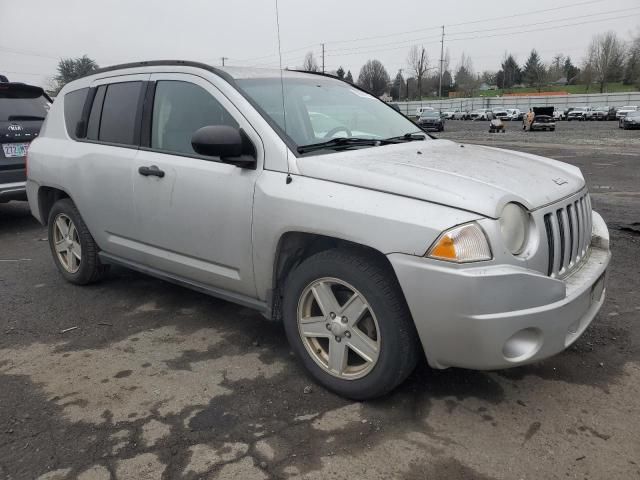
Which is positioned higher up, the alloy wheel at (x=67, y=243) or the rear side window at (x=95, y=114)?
the rear side window at (x=95, y=114)

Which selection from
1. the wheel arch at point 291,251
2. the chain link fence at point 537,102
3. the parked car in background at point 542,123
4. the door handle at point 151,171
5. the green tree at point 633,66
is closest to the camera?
the wheel arch at point 291,251

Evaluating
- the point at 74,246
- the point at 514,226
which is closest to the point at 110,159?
the point at 74,246

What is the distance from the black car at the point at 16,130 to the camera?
6848mm

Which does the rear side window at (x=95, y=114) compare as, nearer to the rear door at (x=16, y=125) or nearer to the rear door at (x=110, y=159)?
the rear door at (x=110, y=159)

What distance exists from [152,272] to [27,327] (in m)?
1.03

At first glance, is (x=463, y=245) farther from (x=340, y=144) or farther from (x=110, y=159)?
(x=110, y=159)

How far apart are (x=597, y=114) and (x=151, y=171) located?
58.4 metres

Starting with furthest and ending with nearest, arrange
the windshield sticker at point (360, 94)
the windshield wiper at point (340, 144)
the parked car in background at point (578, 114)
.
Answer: the parked car in background at point (578, 114)
the windshield sticker at point (360, 94)
the windshield wiper at point (340, 144)

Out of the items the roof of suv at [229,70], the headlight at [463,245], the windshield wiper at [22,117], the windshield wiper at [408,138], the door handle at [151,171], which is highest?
the roof of suv at [229,70]

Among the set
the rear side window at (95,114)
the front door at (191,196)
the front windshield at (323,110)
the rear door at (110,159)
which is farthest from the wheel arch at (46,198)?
the front windshield at (323,110)

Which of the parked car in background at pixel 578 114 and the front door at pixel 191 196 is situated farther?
the parked car in background at pixel 578 114

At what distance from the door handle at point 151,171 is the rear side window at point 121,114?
32 centimetres

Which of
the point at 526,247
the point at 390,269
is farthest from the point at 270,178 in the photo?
the point at 526,247

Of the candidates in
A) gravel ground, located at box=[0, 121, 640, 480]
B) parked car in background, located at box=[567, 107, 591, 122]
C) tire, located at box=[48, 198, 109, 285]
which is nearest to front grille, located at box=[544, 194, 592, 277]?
gravel ground, located at box=[0, 121, 640, 480]
